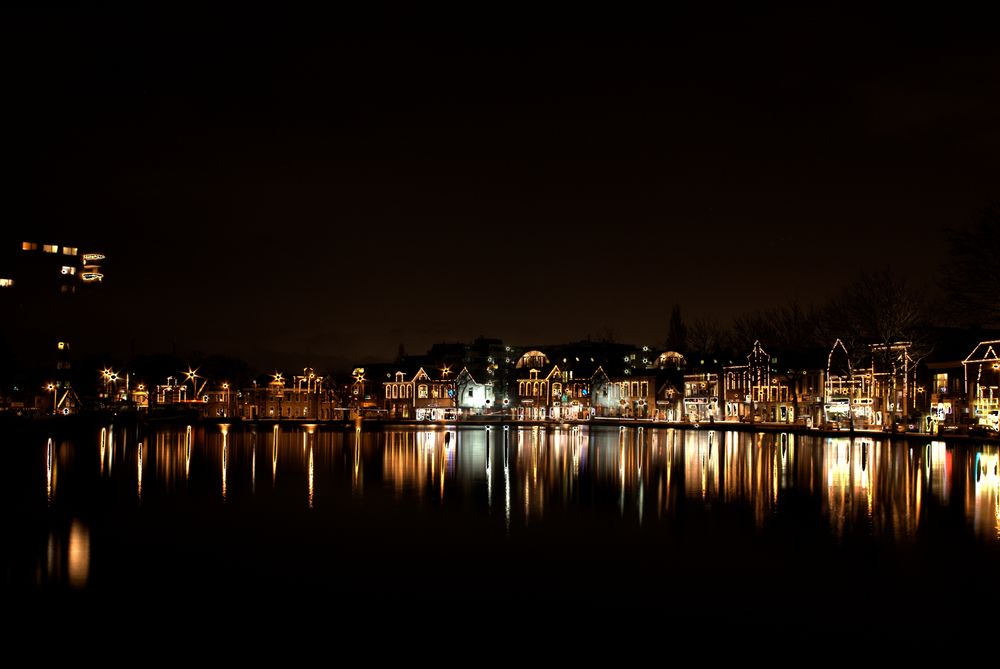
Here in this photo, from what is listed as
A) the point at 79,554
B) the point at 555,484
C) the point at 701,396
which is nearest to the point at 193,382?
the point at 701,396

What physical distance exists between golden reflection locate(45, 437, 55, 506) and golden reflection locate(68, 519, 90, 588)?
216 inches

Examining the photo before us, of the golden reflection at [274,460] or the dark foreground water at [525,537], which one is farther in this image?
the golden reflection at [274,460]

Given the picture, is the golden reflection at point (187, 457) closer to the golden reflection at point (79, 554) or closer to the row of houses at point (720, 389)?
the golden reflection at point (79, 554)

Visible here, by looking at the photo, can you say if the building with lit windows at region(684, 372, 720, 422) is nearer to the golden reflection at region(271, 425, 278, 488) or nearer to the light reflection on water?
the light reflection on water

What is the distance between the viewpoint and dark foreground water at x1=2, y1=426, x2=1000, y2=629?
14992 millimetres

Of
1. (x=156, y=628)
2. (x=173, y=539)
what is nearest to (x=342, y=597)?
(x=156, y=628)

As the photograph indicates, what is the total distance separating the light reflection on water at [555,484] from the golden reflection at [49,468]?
0.19 feet

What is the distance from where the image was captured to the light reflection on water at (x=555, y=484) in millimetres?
23031

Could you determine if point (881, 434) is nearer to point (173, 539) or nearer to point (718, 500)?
point (718, 500)

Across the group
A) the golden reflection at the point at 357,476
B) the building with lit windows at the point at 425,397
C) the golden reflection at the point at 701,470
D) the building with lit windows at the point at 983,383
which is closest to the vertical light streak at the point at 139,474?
the golden reflection at the point at 357,476

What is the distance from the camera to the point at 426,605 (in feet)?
47.4

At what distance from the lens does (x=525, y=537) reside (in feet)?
67.5

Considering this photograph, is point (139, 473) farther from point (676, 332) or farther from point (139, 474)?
point (676, 332)

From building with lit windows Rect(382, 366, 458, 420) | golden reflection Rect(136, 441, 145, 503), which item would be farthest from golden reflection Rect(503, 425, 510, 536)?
building with lit windows Rect(382, 366, 458, 420)
